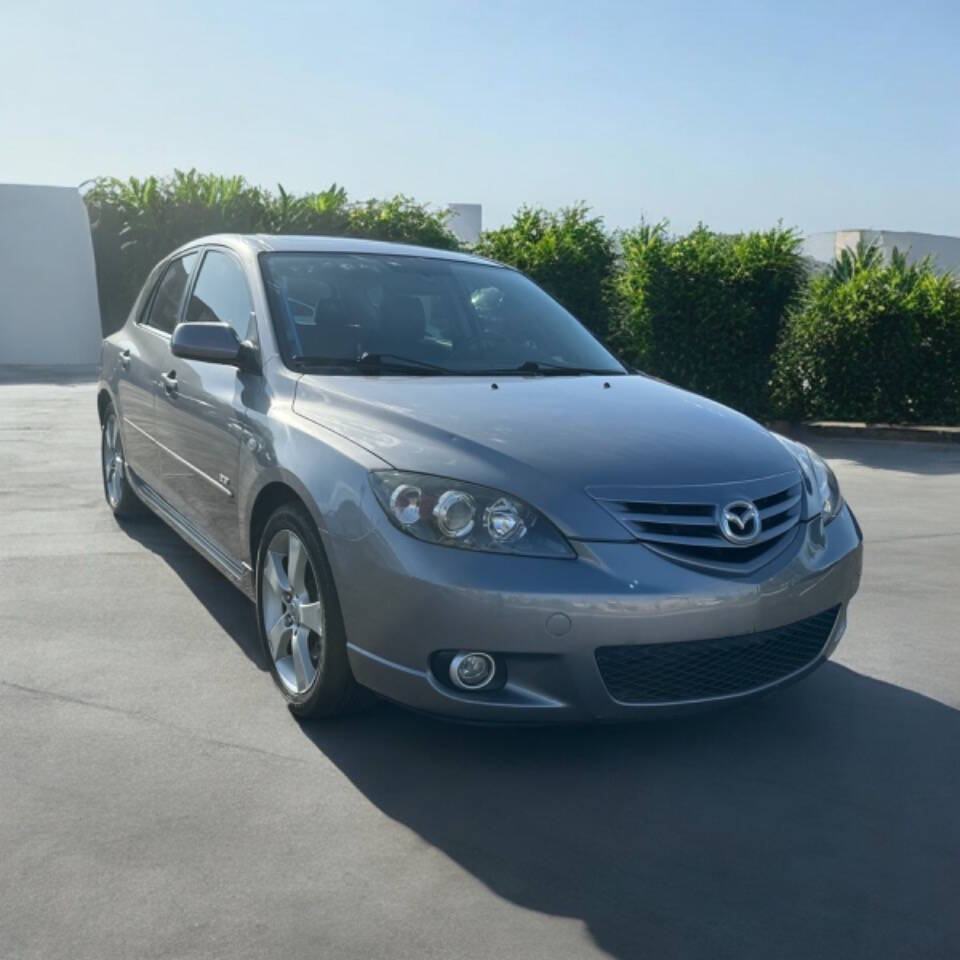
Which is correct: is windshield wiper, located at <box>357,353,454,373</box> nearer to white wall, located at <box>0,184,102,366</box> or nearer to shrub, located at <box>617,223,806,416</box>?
shrub, located at <box>617,223,806,416</box>

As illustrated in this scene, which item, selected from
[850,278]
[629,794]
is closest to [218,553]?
[629,794]

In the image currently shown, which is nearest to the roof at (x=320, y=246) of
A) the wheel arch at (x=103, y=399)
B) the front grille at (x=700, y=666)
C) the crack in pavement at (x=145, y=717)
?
the wheel arch at (x=103, y=399)

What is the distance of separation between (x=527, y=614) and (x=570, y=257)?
36.0ft

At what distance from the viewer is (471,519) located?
12.6 feet

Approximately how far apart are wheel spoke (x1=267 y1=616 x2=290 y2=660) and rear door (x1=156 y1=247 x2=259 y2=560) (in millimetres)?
433

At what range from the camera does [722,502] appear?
400 centimetres

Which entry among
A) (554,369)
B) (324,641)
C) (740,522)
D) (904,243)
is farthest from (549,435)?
(904,243)

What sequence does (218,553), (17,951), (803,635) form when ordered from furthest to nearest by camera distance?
(218,553) < (803,635) < (17,951)

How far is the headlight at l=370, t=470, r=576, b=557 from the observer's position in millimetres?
3803

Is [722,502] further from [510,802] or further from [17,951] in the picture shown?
[17,951]

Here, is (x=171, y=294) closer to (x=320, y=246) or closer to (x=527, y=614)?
(x=320, y=246)

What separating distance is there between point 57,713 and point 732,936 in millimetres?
2513

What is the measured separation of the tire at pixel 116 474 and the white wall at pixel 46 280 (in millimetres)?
13785

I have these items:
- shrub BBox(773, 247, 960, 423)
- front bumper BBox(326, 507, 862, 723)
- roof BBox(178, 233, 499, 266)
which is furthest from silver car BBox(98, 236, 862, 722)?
shrub BBox(773, 247, 960, 423)
